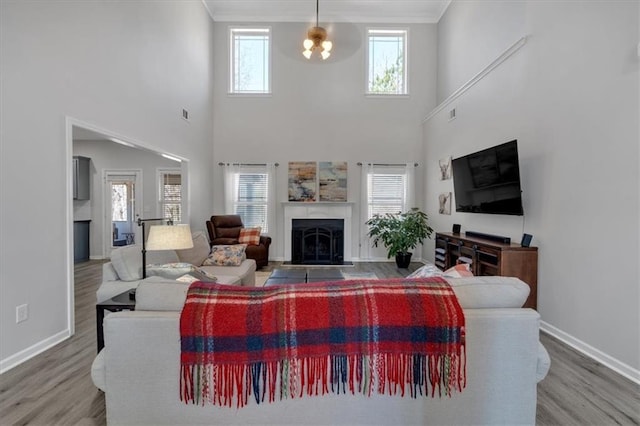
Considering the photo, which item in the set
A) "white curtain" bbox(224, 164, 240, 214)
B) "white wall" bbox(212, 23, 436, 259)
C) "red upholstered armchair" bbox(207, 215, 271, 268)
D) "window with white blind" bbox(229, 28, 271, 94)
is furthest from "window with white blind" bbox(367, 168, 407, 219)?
"window with white blind" bbox(229, 28, 271, 94)

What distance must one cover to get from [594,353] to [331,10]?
703 cm

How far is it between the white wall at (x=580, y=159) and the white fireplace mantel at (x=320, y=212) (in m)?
3.09

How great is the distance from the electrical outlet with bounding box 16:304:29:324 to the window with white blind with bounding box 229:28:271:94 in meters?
5.62

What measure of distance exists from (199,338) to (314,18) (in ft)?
23.5

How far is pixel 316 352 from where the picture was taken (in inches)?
55.1

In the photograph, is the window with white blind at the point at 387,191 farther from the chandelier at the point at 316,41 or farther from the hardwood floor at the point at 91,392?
the hardwood floor at the point at 91,392

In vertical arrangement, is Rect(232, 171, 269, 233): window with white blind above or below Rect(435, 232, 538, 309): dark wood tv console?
above

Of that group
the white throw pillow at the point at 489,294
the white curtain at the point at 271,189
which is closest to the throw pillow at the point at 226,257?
the white curtain at the point at 271,189

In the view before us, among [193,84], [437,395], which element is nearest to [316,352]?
[437,395]

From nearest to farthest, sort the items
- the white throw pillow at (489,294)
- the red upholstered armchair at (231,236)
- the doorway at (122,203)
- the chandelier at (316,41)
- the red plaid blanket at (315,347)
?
the red plaid blanket at (315,347) → the white throw pillow at (489,294) → the chandelier at (316,41) → the red upholstered armchair at (231,236) → the doorway at (122,203)

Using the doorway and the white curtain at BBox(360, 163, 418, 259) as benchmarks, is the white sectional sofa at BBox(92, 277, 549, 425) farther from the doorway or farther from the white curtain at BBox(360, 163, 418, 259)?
the doorway

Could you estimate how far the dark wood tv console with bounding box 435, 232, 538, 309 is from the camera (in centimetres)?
324

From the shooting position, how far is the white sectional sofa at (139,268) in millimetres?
2650

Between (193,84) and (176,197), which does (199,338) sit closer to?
(193,84)
